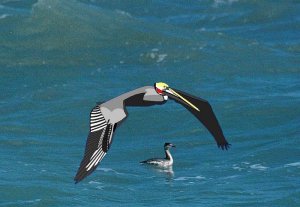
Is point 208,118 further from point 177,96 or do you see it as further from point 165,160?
point 165,160

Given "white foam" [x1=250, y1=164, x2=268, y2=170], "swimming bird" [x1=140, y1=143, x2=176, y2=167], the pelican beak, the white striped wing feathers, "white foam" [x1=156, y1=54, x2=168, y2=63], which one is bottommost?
"white foam" [x1=156, y1=54, x2=168, y2=63]

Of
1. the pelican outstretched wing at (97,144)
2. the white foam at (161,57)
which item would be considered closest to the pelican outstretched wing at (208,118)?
the pelican outstretched wing at (97,144)

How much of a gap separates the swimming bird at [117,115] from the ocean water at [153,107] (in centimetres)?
608

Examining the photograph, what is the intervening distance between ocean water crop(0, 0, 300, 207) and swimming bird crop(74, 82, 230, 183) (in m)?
6.08

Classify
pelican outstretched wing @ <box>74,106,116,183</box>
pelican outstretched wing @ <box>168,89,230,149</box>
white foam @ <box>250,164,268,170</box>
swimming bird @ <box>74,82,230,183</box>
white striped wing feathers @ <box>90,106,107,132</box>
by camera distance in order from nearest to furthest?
pelican outstretched wing @ <box>74,106,116,183</box> → swimming bird @ <box>74,82,230,183</box> → white striped wing feathers @ <box>90,106,107,132</box> → pelican outstretched wing @ <box>168,89,230,149</box> → white foam @ <box>250,164,268,170</box>

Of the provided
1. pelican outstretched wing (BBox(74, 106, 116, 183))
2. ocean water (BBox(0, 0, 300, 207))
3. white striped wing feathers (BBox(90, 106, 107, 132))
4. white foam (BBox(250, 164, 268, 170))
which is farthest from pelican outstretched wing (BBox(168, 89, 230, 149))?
white foam (BBox(250, 164, 268, 170))

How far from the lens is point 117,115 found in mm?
13188

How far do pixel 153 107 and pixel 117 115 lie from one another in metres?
14.4

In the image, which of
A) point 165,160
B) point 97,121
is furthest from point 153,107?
point 97,121

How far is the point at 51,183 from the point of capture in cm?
2116

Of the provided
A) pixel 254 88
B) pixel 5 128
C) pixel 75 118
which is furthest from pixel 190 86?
pixel 5 128

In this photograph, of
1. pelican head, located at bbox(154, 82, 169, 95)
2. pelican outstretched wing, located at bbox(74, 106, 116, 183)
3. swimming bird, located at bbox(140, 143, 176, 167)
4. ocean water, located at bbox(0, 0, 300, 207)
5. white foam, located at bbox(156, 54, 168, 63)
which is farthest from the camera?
white foam, located at bbox(156, 54, 168, 63)

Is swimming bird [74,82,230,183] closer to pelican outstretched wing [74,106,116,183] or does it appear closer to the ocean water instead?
pelican outstretched wing [74,106,116,183]

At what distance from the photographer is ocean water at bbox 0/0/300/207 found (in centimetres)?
2103
